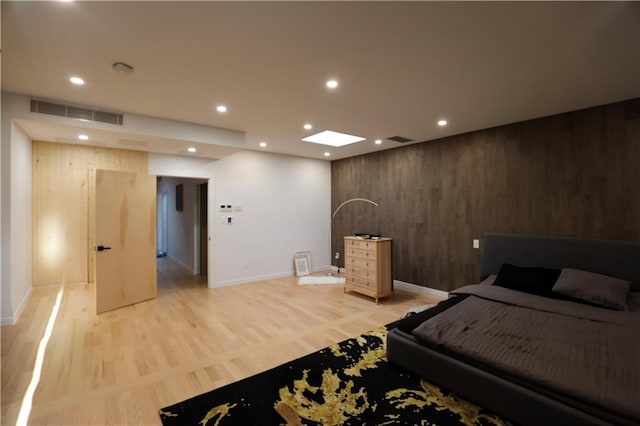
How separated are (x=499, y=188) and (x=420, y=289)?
2161mm

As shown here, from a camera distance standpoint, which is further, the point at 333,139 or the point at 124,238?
the point at 333,139

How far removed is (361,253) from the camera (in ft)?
16.2

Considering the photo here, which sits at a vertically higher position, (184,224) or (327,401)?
(184,224)

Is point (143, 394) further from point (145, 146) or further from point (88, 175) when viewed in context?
point (88, 175)

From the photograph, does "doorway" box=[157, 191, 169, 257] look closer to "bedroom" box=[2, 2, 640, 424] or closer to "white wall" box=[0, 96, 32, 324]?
"bedroom" box=[2, 2, 640, 424]

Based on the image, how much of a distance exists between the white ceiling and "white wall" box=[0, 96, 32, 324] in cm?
28

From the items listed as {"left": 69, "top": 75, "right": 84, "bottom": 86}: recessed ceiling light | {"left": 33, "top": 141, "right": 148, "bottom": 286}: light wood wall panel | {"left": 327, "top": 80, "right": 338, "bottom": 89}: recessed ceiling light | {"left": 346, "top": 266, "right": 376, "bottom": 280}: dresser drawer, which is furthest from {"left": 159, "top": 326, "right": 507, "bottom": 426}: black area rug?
{"left": 33, "top": 141, "right": 148, "bottom": 286}: light wood wall panel

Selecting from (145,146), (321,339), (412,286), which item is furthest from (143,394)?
(412,286)

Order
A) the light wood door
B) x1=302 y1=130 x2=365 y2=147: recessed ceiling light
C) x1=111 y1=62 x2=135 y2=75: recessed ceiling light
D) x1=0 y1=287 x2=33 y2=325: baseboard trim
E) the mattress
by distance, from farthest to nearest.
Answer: x1=302 y1=130 x2=365 y2=147: recessed ceiling light, the light wood door, x1=0 y1=287 x2=33 y2=325: baseboard trim, x1=111 y1=62 x2=135 y2=75: recessed ceiling light, the mattress

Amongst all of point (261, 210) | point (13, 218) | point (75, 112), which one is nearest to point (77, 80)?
point (75, 112)

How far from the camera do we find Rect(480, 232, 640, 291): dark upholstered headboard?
314 centimetres

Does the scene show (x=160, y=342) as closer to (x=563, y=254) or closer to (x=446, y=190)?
(x=446, y=190)

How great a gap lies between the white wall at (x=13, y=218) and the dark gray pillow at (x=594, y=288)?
635 cm

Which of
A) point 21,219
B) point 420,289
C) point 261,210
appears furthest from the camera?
point 261,210
